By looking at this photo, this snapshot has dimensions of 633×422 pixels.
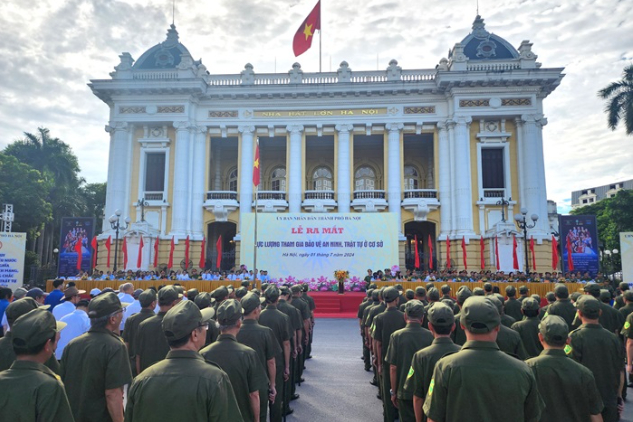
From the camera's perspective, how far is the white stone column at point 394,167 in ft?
88.8

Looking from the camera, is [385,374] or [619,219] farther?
[619,219]

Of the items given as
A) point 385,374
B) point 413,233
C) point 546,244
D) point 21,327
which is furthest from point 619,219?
point 21,327

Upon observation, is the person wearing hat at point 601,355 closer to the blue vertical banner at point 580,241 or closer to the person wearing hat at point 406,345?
the person wearing hat at point 406,345

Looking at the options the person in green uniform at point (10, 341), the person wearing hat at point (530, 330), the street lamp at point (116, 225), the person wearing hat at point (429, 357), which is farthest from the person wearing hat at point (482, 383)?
the street lamp at point (116, 225)

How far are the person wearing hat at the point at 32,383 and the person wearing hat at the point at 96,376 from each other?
30.0 inches

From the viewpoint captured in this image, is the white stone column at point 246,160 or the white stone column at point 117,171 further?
the white stone column at point 246,160

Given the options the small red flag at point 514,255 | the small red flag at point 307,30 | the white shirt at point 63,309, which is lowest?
the white shirt at point 63,309

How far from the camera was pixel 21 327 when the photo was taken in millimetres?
2650

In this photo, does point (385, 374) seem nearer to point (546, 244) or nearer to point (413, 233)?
point (546, 244)

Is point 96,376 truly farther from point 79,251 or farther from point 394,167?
point 394,167

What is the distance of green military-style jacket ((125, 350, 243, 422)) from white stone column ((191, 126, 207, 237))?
25481 millimetres

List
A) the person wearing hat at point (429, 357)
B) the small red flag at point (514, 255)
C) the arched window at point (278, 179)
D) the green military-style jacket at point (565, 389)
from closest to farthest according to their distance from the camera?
the green military-style jacket at point (565, 389), the person wearing hat at point (429, 357), the small red flag at point (514, 255), the arched window at point (278, 179)

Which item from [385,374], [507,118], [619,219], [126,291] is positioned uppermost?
[507,118]

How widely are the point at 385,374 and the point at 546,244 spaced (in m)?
23.5
